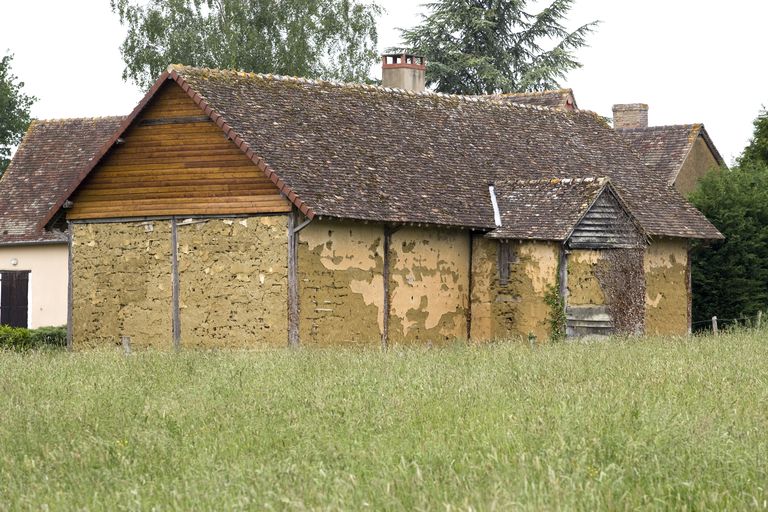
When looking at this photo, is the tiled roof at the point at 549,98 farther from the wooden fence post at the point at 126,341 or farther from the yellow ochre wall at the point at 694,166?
the wooden fence post at the point at 126,341

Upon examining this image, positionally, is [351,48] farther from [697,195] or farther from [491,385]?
[491,385]

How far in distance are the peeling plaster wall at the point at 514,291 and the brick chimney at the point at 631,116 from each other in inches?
790

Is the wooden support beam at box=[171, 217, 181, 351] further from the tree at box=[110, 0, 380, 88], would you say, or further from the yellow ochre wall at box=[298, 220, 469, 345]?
the tree at box=[110, 0, 380, 88]

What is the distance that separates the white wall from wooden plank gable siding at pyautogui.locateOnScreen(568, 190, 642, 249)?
14614 mm

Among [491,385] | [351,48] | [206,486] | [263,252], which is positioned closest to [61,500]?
[206,486]

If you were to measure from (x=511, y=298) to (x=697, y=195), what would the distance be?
9040 mm

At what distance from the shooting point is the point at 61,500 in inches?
350

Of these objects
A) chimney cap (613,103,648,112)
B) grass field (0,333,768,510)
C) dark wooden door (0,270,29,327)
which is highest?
chimney cap (613,103,648,112)

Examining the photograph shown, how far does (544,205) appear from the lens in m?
26.0

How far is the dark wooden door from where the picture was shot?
3388 centimetres

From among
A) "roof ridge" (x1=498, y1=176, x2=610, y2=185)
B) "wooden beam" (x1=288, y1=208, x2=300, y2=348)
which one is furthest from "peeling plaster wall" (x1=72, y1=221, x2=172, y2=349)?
"roof ridge" (x1=498, y1=176, x2=610, y2=185)

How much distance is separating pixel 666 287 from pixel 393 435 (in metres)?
19.0

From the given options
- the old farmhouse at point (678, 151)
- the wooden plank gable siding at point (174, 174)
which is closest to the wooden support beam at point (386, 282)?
the wooden plank gable siding at point (174, 174)

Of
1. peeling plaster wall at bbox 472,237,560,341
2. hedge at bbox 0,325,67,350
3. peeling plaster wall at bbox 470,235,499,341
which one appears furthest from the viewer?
hedge at bbox 0,325,67,350
